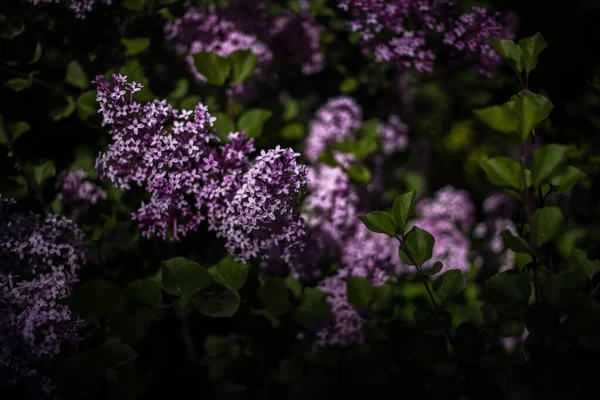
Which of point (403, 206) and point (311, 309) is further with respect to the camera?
point (311, 309)

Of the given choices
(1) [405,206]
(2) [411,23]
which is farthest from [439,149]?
(1) [405,206]

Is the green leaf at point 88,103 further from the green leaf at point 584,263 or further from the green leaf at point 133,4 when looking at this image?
the green leaf at point 584,263

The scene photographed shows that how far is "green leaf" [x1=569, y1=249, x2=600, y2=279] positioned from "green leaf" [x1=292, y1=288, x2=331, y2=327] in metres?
0.50

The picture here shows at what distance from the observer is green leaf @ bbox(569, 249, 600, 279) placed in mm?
815

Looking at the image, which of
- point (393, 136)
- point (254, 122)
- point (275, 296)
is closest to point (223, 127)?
point (254, 122)

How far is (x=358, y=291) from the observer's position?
101 cm

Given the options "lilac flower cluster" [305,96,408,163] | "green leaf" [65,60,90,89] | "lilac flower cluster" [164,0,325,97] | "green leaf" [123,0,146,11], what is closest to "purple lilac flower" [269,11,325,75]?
"lilac flower cluster" [164,0,325,97]

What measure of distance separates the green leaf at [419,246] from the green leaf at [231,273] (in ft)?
1.05

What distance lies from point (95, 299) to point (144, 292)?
0.29ft

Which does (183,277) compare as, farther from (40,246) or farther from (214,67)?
(214,67)

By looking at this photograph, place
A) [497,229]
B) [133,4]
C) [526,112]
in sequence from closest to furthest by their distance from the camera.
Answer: [526,112] → [133,4] → [497,229]

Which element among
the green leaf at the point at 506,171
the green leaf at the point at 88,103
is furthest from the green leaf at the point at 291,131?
the green leaf at the point at 506,171

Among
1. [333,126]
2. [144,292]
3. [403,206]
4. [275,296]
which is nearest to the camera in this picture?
[403,206]

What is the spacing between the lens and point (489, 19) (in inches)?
46.8
